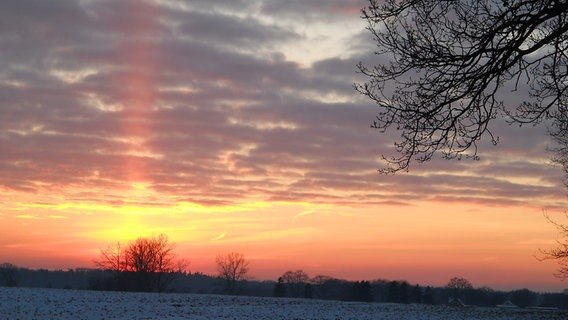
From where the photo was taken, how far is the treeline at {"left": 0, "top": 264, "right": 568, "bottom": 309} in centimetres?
10919

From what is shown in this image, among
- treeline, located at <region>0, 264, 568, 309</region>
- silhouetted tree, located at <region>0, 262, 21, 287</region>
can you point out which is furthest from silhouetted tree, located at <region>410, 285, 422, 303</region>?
silhouetted tree, located at <region>0, 262, 21, 287</region>

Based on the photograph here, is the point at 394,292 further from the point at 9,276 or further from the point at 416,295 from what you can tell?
the point at 9,276

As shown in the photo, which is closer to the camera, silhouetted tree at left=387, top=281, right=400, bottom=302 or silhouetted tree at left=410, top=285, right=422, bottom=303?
silhouetted tree at left=387, top=281, right=400, bottom=302

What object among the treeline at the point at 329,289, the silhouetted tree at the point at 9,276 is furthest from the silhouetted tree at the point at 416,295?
the silhouetted tree at the point at 9,276

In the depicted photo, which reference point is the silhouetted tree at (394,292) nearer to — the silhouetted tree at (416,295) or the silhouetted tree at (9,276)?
the silhouetted tree at (416,295)

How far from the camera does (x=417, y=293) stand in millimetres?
120875

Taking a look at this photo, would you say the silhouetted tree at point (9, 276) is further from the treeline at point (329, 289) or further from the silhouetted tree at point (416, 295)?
the silhouetted tree at point (416, 295)

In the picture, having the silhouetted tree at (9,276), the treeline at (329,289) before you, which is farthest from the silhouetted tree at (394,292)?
the silhouetted tree at (9,276)

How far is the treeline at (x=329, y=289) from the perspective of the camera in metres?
109

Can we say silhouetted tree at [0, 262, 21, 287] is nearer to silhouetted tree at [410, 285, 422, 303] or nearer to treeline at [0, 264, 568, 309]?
treeline at [0, 264, 568, 309]

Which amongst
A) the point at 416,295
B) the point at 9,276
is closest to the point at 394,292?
the point at 416,295

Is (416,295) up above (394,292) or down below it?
below

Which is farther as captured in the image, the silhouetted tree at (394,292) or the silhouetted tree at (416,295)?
the silhouetted tree at (416,295)

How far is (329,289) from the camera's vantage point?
150000 mm
